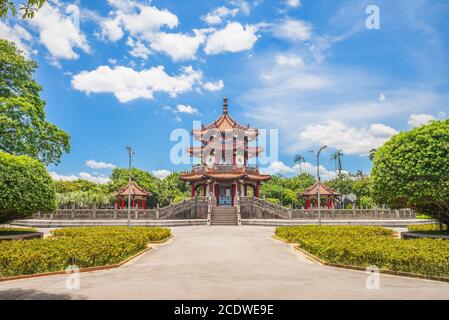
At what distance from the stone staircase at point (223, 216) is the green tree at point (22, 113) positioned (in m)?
15.9

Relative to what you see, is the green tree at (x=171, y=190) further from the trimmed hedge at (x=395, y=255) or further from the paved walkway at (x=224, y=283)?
the paved walkway at (x=224, y=283)

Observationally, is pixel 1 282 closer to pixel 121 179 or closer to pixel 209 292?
pixel 209 292

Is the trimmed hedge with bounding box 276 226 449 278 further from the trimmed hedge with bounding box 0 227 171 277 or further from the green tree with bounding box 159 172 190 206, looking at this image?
the green tree with bounding box 159 172 190 206

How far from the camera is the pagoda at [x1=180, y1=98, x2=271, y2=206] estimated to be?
42.4 metres

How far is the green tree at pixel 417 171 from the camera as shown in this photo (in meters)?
16.7

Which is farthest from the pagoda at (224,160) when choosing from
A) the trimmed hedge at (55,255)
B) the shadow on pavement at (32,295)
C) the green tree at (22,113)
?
the shadow on pavement at (32,295)

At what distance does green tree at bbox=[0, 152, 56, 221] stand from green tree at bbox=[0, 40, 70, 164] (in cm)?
881

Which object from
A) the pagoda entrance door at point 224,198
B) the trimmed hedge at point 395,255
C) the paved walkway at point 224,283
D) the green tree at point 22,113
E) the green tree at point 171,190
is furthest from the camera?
the green tree at point 171,190

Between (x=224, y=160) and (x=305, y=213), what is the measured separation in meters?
13.2

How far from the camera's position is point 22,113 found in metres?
26.9

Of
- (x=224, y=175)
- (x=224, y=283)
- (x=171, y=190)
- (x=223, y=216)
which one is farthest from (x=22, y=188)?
(x=171, y=190)

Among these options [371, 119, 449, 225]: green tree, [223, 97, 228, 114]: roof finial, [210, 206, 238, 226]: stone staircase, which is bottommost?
[210, 206, 238, 226]: stone staircase

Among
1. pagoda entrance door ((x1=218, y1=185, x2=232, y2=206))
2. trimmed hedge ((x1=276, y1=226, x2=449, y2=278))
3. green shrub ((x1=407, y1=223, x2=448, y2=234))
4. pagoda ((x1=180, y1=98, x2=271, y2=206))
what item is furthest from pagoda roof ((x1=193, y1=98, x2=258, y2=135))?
trimmed hedge ((x1=276, y1=226, x2=449, y2=278))
